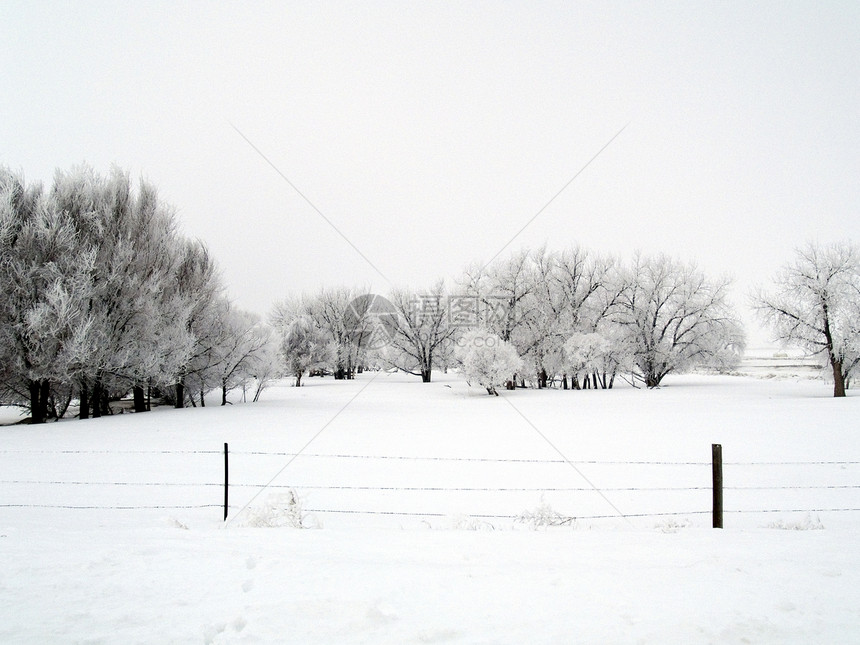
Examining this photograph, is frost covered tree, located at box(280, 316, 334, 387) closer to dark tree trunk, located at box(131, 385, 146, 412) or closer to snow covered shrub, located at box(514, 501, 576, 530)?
dark tree trunk, located at box(131, 385, 146, 412)

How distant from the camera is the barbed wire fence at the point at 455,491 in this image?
24.7ft

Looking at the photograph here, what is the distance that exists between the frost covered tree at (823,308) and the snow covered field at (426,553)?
20060 millimetres

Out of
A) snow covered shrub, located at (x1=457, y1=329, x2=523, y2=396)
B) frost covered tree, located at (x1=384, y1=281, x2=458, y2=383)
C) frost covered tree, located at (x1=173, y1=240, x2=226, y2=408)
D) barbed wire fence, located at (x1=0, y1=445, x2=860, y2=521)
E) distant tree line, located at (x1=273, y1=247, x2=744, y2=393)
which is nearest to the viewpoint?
barbed wire fence, located at (x1=0, y1=445, x2=860, y2=521)

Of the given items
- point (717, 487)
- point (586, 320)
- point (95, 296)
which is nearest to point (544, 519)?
point (717, 487)

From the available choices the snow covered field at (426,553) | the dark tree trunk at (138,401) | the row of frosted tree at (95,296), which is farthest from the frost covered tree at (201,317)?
the snow covered field at (426,553)

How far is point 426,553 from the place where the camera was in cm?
451

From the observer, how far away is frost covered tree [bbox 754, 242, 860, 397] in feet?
88.1

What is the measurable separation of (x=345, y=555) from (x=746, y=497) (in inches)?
318

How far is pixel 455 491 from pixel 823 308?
31281 mm

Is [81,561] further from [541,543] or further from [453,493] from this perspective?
[453,493]

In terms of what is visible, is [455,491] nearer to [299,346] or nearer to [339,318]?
[299,346]

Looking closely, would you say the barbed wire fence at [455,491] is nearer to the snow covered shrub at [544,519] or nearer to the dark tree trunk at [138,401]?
the snow covered shrub at [544,519]

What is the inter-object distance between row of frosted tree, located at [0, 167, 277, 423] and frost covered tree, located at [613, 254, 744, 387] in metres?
34.4

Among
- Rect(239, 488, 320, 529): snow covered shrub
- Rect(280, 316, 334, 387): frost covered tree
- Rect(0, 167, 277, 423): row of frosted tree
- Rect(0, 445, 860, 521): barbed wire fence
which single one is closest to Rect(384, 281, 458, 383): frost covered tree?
Rect(280, 316, 334, 387): frost covered tree
